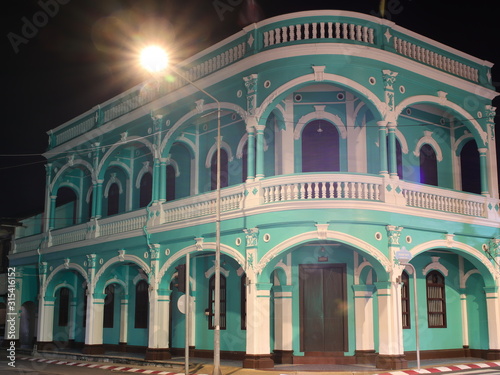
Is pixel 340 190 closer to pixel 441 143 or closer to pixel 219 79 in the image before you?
pixel 219 79

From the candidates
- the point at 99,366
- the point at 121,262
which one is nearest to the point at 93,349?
the point at 99,366

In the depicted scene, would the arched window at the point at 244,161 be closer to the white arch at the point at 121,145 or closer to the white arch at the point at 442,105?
the white arch at the point at 121,145

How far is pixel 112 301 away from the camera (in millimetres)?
30359

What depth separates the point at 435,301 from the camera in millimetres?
23859

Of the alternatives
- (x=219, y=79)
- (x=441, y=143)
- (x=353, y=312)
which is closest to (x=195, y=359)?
(x=353, y=312)

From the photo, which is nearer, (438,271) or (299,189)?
(299,189)

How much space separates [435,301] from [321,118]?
7701 millimetres

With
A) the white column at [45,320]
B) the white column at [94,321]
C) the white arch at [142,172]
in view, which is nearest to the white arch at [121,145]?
the white arch at [142,172]

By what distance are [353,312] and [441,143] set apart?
7.68 metres

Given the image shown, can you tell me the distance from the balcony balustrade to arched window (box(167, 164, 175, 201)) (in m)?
2.34

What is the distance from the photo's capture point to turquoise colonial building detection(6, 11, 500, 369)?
19.8 m

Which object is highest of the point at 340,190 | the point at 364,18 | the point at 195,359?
the point at 364,18

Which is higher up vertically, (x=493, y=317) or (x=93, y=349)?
(x=493, y=317)

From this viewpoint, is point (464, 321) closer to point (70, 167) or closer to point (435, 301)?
point (435, 301)
